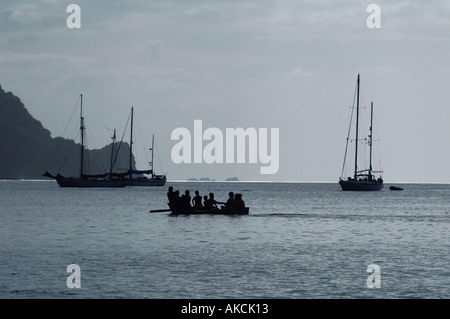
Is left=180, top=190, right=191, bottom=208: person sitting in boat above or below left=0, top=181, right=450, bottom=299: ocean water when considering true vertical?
above

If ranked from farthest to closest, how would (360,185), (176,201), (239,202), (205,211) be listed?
(360,185), (239,202), (176,201), (205,211)

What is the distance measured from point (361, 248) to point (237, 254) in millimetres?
8226

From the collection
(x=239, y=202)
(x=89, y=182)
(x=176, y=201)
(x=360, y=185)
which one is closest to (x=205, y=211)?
(x=176, y=201)

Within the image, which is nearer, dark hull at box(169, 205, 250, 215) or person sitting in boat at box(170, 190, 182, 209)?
dark hull at box(169, 205, 250, 215)

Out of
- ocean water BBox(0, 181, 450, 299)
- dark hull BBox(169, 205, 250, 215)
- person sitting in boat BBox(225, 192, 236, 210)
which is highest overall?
person sitting in boat BBox(225, 192, 236, 210)

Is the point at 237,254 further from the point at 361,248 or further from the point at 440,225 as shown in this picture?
the point at 440,225

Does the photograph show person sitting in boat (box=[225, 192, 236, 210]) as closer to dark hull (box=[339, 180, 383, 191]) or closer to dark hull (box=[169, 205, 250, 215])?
dark hull (box=[169, 205, 250, 215])

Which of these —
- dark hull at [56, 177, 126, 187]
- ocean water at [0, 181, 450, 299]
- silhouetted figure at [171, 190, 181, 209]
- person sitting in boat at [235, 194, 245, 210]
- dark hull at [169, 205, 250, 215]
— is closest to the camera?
ocean water at [0, 181, 450, 299]

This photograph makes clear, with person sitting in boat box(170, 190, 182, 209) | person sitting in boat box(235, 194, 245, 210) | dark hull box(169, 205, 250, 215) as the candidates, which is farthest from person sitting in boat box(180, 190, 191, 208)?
person sitting in boat box(235, 194, 245, 210)

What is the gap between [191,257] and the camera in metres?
→ 39.3

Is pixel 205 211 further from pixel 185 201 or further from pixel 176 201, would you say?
pixel 176 201

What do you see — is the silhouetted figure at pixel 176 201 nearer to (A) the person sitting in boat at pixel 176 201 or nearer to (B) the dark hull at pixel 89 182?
(A) the person sitting in boat at pixel 176 201

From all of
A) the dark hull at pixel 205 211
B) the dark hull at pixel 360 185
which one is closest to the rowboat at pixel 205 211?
the dark hull at pixel 205 211
